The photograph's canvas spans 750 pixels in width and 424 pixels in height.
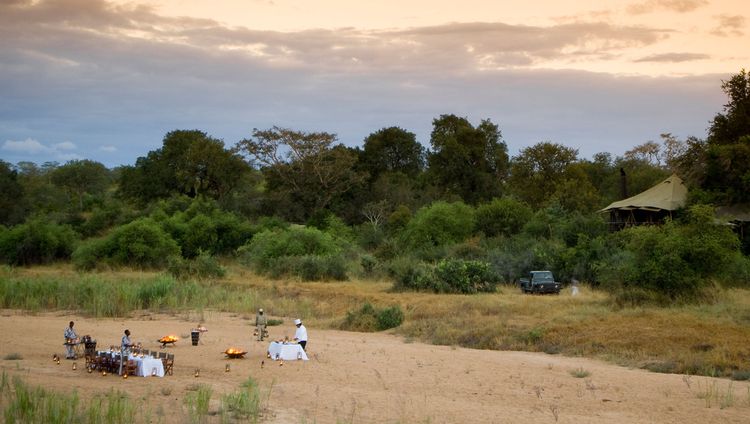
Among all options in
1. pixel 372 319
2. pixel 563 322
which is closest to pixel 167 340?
pixel 372 319

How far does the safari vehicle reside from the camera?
34.2 m

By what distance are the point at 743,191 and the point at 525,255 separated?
43.2 ft

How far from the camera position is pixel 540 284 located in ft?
112

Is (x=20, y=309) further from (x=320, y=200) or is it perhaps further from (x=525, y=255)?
(x=320, y=200)

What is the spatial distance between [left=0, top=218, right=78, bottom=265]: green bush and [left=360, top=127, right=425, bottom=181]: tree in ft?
98.1

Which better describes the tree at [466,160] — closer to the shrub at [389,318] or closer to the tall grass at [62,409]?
the shrub at [389,318]

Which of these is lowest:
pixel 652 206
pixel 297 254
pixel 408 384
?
pixel 408 384

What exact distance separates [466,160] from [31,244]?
117ft

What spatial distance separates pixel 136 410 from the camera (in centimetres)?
1516

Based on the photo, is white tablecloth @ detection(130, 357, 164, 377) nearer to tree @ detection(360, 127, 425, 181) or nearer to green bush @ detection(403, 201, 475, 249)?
green bush @ detection(403, 201, 475, 249)

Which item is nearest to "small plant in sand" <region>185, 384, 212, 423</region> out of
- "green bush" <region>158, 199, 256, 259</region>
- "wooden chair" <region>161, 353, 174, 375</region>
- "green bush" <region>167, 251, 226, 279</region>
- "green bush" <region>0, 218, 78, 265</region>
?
"wooden chair" <region>161, 353, 174, 375</region>

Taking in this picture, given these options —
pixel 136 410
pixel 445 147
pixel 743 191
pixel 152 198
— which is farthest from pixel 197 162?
pixel 136 410

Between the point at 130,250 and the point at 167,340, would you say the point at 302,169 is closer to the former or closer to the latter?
the point at 130,250

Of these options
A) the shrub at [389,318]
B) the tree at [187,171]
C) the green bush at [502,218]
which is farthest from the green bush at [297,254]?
the tree at [187,171]
